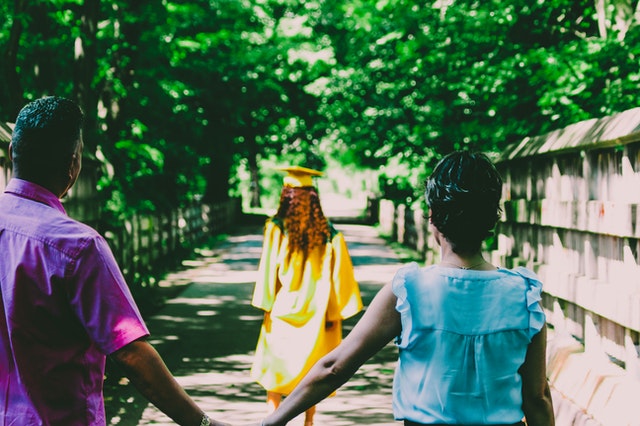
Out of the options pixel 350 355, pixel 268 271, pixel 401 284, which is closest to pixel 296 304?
pixel 268 271

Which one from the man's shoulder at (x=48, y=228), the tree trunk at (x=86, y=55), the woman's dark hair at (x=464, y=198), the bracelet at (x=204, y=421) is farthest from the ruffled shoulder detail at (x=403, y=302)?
the tree trunk at (x=86, y=55)

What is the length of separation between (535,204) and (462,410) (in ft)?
14.3

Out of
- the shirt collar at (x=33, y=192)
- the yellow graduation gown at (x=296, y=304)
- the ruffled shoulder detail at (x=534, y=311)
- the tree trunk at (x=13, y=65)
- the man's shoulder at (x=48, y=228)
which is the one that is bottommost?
the yellow graduation gown at (x=296, y=304)

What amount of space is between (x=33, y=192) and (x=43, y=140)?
146 millimetres

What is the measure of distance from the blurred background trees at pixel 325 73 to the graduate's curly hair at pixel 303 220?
1829 mm

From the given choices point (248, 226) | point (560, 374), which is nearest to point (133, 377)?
point (560, 374)

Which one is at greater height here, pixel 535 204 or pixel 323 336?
pixel 535 204

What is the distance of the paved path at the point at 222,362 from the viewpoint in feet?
22.6

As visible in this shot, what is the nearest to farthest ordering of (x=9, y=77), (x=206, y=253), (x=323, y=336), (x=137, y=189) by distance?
1. (x=323, y=336)
2. (x=9, y=77)
3. (x=137, y=189)
4. (x=206, y=253)

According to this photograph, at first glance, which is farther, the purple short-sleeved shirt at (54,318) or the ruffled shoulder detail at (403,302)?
the ruffled shoulder detail at (403,302)

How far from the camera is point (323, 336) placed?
646 cm

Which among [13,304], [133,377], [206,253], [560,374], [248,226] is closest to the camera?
[13,304]

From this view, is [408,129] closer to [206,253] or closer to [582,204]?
[206,253]

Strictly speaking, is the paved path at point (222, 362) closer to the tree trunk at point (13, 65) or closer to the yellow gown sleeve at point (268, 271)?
the yellow gown sleeve at point (268, 271)
